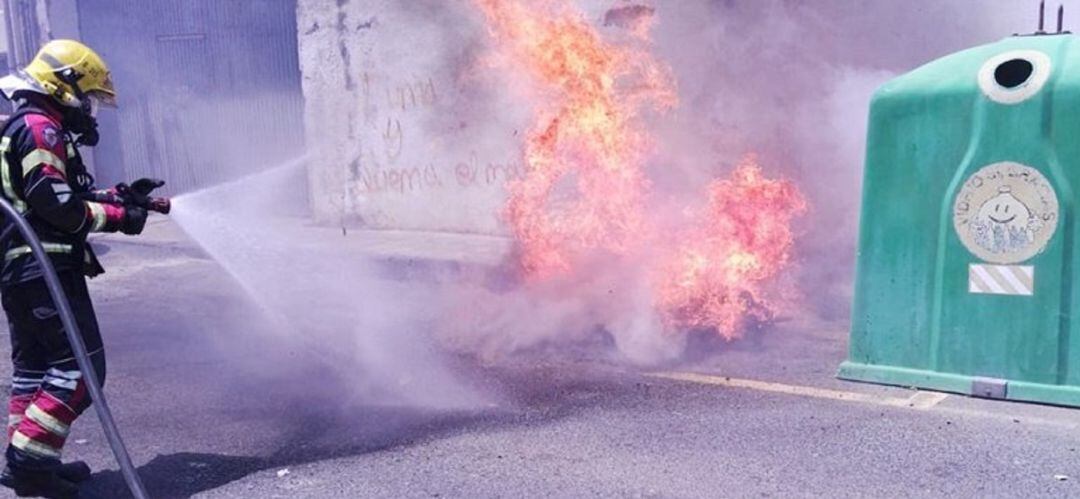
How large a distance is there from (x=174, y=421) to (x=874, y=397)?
3.72 m

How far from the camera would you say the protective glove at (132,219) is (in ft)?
13.7

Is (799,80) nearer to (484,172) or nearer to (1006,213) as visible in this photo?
(484,172)

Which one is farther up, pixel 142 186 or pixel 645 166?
pixel 142 186

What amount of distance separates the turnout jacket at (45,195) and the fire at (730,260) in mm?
3653

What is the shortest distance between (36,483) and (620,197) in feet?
15.5

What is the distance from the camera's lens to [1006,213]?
4.21 metres

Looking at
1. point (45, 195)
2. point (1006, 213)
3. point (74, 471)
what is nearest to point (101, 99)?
point (45, 195)

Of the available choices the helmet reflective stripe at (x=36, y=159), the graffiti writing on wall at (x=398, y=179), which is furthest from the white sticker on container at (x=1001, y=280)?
the graffiti writing on wall at (x=398, y=179)

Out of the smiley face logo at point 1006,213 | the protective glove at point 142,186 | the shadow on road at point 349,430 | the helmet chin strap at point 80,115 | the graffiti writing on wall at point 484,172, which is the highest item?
the helmet chin strap at point 80,115

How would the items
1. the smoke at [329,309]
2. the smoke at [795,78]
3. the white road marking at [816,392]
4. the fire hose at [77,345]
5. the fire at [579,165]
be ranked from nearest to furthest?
the fire hose at [77,345] < the white road marking at [816,392] < the smoke at [329,309] < the fire at [579,165] < the smoke at [795,78]

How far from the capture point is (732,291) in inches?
262

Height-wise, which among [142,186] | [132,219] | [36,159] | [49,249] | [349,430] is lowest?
[349,430]

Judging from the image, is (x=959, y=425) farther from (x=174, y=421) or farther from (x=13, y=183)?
(x=13, y=183)

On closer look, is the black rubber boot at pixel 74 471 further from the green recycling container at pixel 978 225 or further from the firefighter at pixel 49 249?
the green recycling container at pixel 978 225
